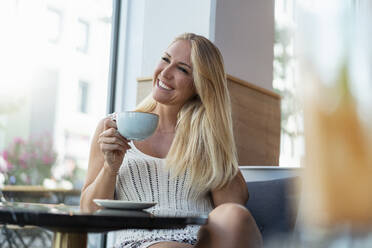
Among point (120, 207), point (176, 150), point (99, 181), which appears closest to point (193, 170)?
point (176, 150)

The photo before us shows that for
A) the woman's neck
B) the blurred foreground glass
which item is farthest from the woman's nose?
the blurred foreground glass

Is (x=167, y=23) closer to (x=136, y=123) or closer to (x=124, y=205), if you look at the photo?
(x=136, y=123)

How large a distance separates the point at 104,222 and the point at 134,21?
7.54 ft

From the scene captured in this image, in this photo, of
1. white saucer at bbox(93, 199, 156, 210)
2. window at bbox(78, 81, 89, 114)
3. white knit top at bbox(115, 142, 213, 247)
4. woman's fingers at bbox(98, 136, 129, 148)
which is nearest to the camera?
white saucer at bbox(93, 199, 156, 210)

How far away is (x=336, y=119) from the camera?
18 centimetres

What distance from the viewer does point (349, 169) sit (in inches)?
7.0

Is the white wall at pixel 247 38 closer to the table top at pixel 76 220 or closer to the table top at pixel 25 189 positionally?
the table top at pixel 25 189

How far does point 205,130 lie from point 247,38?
129cm

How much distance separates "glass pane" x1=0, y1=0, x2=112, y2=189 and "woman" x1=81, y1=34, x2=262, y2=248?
95 cm

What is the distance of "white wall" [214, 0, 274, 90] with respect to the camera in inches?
108

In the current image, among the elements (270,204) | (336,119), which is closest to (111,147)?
(270,204)

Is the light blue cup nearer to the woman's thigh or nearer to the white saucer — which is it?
the white saucer

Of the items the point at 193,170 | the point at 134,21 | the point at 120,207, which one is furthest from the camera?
the point at 134,21

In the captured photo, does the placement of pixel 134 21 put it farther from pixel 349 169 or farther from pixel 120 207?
pixel 349 169
